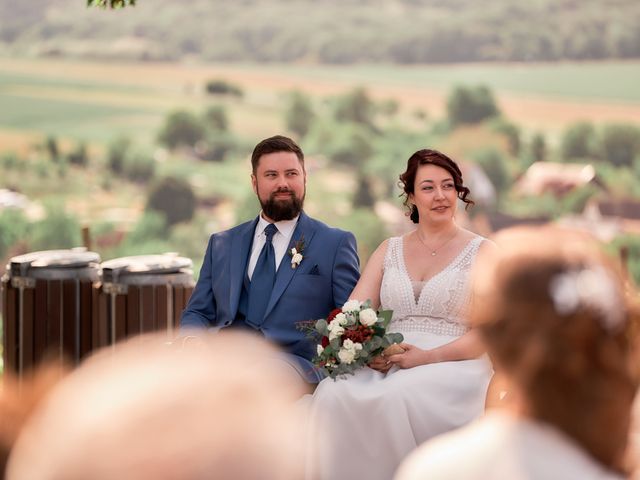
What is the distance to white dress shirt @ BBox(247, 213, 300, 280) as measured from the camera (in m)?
5.29

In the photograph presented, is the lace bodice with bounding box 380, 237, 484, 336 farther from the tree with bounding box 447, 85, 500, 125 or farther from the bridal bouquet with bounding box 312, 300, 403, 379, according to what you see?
the tree with bounding box 447, 85, 500, 125

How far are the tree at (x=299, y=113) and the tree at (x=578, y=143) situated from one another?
778cm

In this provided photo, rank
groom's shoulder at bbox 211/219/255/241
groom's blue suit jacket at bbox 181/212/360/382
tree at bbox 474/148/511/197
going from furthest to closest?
tree at bbox 474/148/511/197 → groom's shoulder at bbox 211/219/255/241 → groom's blue suit jacket at bbox 181/212/360/382

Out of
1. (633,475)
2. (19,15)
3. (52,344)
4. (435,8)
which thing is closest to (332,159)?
(435,8)

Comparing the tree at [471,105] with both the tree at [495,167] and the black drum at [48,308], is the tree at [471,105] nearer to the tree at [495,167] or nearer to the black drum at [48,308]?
the tree at [495,167]

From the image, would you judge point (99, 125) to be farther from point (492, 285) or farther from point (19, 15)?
point (492, 285)

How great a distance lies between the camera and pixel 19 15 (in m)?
31.4

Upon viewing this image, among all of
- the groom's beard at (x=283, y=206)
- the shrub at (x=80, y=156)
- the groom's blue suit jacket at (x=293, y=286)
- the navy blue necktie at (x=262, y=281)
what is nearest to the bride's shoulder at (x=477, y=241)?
the groom's blue suit jacket at (x=293, y=286)

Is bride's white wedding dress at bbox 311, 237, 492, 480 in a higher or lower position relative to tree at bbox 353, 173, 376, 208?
higher

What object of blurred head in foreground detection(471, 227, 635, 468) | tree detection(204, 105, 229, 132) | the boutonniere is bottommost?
the boutonniere

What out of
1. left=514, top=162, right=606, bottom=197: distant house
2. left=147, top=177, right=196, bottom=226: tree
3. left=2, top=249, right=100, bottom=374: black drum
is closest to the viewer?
left=2, top=249, right=100, bottom=374: black drum

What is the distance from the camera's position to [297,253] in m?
5.18

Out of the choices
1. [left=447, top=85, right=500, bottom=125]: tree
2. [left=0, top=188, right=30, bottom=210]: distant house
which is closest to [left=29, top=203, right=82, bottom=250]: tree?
[left=0, top=188, right=30, bottom=210]: distant house

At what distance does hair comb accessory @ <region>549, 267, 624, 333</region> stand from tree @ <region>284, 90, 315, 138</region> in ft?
104
